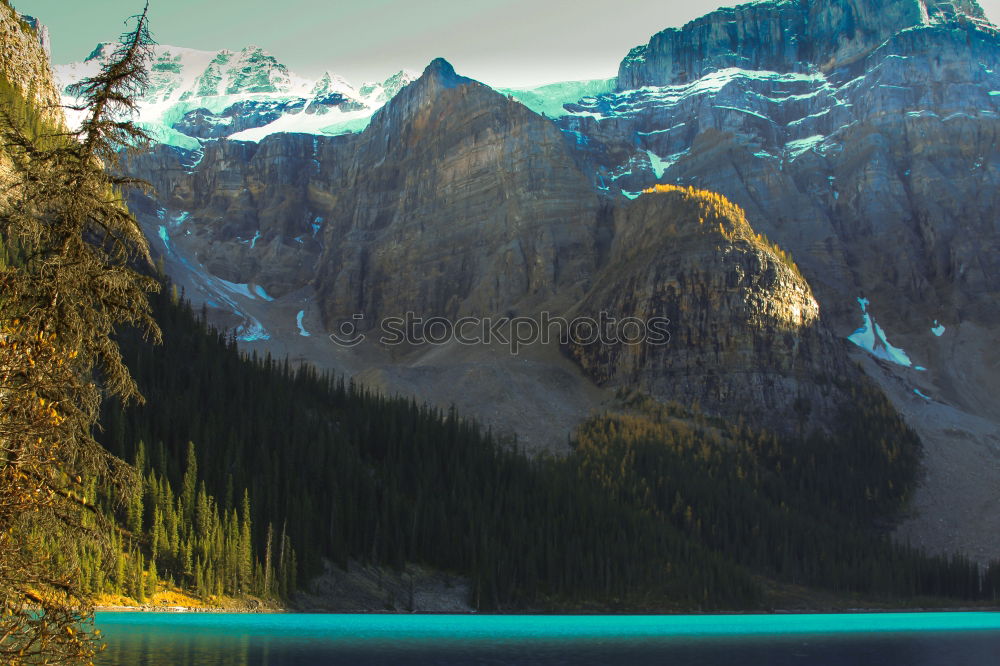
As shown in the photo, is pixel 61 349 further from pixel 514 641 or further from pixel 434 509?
pixel 434 509

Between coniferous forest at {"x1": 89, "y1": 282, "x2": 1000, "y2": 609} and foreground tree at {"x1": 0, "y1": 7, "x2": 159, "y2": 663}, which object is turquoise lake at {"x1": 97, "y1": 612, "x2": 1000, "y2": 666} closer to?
coniferous forest at {"x1": 89, "y1": 282, "x2": 1000, "y2": 609}

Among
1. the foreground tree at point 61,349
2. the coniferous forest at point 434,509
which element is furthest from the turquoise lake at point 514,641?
the foreground tree at point 61,349

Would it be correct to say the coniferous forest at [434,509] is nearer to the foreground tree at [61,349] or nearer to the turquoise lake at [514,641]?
the turquoise lake at [514,641]

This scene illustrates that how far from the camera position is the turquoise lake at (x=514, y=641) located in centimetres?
5956

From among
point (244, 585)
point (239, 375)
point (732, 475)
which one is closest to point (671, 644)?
point (244, 585)

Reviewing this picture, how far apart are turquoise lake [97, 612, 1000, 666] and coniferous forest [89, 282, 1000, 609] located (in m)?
11.5

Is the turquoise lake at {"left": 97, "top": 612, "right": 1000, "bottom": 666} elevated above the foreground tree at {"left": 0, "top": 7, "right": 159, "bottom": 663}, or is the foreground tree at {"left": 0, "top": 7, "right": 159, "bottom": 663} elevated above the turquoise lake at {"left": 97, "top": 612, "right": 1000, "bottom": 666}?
the foreground tree at {"left": 0, "top": 7, "right": 159, "bottom": 663}

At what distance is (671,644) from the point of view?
7925 cm

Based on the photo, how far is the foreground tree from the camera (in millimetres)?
16703

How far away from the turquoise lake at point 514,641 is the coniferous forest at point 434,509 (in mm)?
11509

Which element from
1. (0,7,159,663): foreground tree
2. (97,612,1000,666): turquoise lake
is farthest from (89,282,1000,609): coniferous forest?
(0,7,159,663): foreground tree

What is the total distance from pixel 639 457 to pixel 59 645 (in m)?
171

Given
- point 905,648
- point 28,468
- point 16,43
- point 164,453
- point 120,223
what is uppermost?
point 16,43

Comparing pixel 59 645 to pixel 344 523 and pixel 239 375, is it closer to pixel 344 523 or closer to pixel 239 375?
pixel 344 523
